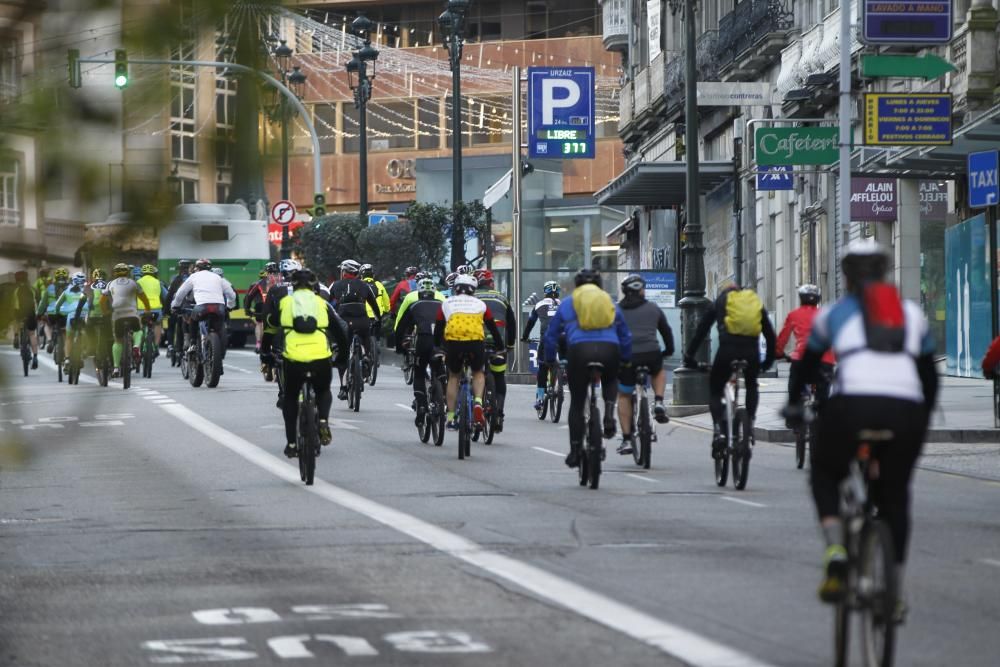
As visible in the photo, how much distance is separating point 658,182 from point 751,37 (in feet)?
11.2

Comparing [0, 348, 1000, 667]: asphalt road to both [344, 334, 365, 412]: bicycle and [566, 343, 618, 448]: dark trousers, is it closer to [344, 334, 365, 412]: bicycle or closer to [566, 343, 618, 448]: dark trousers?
[566, 343, 618, 448]: dark trousers

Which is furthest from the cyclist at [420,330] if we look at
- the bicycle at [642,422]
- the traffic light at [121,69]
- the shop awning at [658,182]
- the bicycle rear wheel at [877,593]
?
the shop awning at [658,182]

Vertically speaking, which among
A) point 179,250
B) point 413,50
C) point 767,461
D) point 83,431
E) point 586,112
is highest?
point 413,50

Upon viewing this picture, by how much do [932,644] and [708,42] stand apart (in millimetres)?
40495

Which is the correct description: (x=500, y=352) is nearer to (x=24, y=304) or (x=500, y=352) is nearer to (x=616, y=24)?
(x=24, y=304)

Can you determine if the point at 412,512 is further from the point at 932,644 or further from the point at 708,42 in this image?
the point at 708,42

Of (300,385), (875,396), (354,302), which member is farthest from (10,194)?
(354,302)

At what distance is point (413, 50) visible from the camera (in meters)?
91.4

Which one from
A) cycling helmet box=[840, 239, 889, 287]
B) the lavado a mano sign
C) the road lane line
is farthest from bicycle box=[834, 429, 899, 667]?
the lavado a mano sign

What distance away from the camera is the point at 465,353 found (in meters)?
19.8

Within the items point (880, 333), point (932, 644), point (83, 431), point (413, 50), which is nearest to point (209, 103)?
point (83, 431)

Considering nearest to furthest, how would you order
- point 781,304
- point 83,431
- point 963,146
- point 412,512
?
point 83,431
point 412,512
point 963,146
point 781,304

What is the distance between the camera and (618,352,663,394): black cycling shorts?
18.2 metres

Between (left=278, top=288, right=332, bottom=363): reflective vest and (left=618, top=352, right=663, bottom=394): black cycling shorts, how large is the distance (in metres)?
2.50
